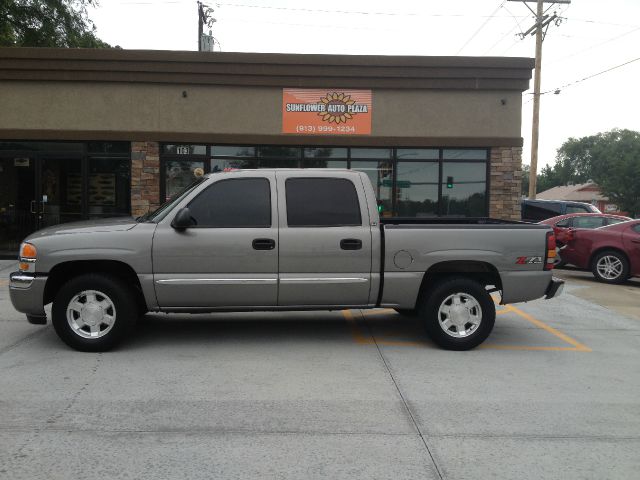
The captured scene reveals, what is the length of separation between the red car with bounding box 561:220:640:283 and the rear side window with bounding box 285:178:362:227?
8.19m

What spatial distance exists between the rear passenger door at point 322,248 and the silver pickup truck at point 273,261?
0.01m

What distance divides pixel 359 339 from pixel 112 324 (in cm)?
277

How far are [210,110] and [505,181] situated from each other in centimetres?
752

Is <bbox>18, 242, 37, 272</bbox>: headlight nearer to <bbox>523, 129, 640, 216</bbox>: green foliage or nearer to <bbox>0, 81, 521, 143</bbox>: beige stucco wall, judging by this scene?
<bbox>0, 81, 521, 143</bbox>: beige stucco wall

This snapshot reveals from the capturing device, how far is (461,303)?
6.27 m

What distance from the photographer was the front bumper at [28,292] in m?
5.84

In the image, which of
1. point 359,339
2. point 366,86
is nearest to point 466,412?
point 359,339

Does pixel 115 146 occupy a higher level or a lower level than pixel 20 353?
higher

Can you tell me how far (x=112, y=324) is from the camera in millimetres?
5930

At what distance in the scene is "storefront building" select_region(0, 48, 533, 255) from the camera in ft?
45.3

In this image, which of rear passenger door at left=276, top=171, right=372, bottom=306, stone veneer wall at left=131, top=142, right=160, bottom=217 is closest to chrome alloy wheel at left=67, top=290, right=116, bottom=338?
rear passenger door at left=276, top=171, right=372, bottom=306

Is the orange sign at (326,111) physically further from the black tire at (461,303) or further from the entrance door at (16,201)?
the black tire at (461,303)

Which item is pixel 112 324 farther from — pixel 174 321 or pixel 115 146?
pixel 115 146

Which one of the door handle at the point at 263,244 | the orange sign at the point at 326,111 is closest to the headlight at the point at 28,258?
the door handle at the point at 263,244
